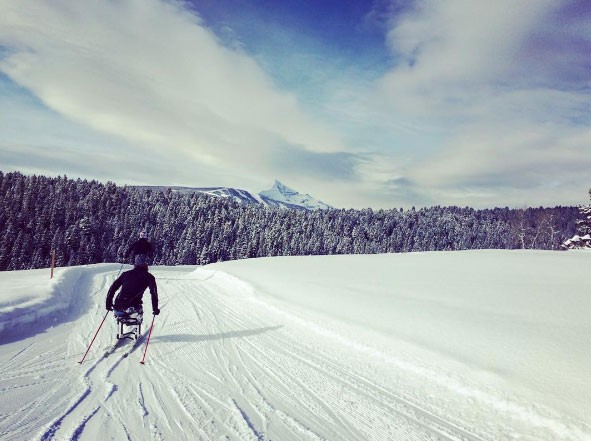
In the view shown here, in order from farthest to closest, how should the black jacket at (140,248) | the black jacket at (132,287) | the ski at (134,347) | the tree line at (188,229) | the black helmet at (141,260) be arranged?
the tree line at (188,229), the black jacket at (140,248), the black helmet at (141,260), the black jacket at (132,287), the ski at (134,347)

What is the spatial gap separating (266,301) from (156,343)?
641 centimetres

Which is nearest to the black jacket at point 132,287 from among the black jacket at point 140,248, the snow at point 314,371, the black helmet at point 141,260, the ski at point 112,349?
the black helmet at point 141,260

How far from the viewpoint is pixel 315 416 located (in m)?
5.06

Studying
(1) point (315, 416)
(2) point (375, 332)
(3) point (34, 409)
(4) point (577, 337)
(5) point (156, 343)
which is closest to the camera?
(3) point (34, 409)

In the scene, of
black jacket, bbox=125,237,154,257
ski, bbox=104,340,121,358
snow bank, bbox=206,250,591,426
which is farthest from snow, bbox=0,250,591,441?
black jacket, bbox=125,237,154,257

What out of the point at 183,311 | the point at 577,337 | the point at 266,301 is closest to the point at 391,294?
the point at 266,301

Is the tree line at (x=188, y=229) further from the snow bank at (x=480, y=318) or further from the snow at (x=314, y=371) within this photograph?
the snow at (x=314, y=371)

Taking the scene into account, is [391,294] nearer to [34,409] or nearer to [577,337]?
[577,337]

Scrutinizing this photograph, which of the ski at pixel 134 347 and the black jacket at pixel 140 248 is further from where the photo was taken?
the black jacket at pixel 140 248

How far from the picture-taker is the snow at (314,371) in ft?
15.4

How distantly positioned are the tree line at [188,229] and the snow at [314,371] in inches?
2322

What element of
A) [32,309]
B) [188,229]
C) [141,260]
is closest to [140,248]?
[141,260]

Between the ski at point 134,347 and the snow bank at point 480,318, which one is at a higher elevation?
the snow bank at point 480,318

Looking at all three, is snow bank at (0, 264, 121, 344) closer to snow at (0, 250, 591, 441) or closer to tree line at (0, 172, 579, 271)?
snow at (0, 250, 591, 441)
